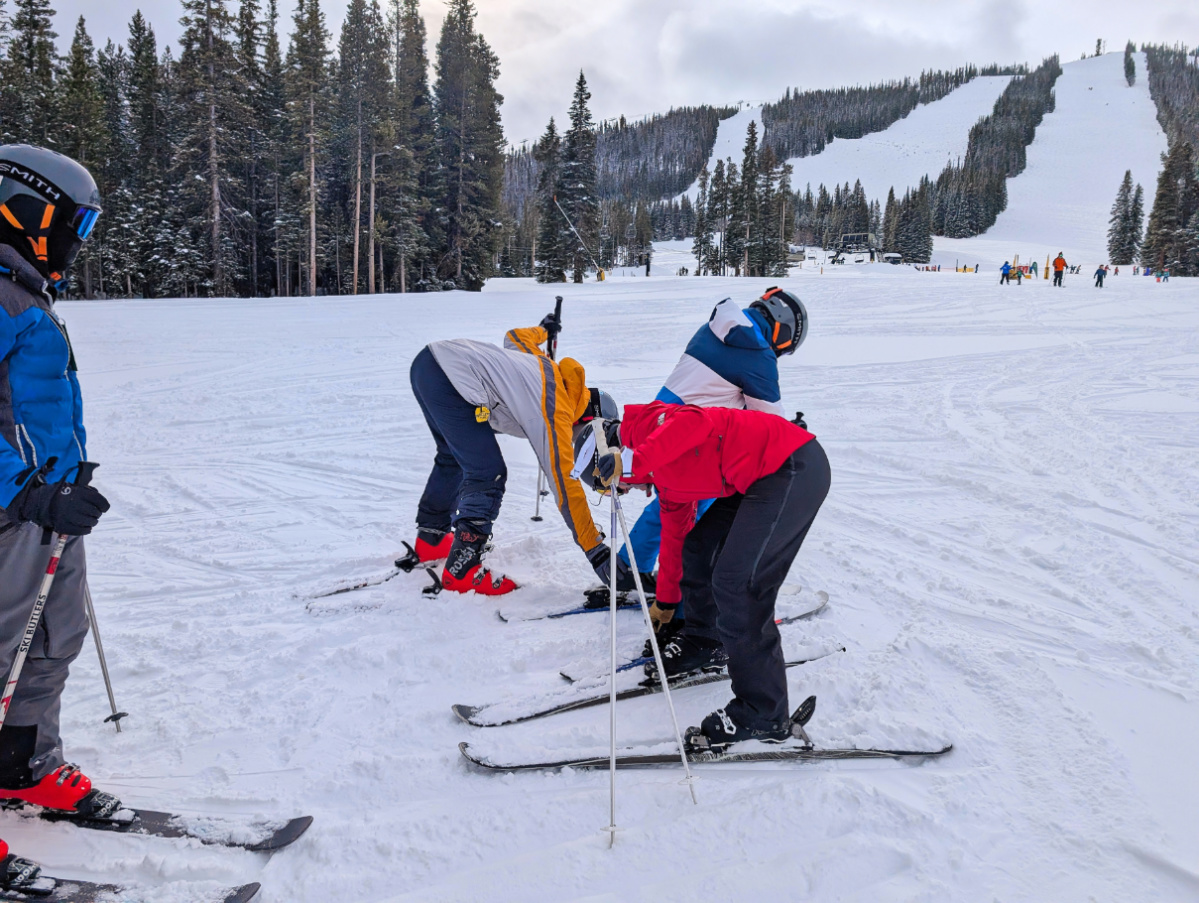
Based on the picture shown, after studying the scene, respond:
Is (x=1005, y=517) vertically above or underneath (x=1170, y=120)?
underneath

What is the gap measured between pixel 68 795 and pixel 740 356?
3.52 meters

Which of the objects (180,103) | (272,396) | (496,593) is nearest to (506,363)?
(496,593)

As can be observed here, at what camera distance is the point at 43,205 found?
2.28 m

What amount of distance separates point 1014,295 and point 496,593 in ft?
80.4

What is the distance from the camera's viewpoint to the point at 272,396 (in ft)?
32.1

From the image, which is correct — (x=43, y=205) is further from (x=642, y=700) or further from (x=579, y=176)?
(x=579, y=176)

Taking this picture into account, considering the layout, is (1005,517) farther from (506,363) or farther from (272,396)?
(272,396)

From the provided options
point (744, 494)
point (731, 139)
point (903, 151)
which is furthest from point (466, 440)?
point (731, 139)

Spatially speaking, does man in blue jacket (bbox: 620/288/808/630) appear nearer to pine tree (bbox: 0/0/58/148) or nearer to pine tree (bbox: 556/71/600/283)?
pine tree (bbox: 556/71/600/283)

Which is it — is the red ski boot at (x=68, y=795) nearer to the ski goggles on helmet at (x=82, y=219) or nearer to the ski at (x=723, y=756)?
the ski at (x=723, y=756)

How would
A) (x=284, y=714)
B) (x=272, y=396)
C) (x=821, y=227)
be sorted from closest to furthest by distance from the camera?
(x=284, y=714), (x=272, y=396), (x=821, y=227)

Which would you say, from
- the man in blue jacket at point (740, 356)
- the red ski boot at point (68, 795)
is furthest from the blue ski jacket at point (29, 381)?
the man in blue jacket at point (740, 356)

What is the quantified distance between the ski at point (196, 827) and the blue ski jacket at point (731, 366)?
2.73 meters

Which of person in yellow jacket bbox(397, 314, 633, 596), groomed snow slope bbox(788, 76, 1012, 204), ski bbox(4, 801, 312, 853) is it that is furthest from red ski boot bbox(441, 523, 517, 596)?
groomed snow slope bbox(788, 76, 1012, 204)
